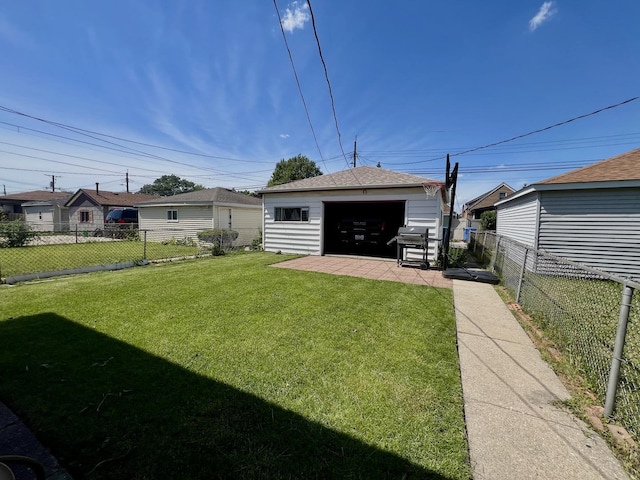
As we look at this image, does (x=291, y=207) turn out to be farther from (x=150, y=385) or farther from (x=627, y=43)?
(x=627, y=43)

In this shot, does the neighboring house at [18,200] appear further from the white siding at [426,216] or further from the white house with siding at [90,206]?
the white siding at [426,216]

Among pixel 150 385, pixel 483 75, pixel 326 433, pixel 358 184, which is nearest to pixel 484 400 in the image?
pixel 326 433

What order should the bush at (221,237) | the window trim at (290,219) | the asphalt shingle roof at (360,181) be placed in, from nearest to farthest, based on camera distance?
the asphalt shingle roof at (360,181) → the window trim at (290,219) → the bush at (221,237)

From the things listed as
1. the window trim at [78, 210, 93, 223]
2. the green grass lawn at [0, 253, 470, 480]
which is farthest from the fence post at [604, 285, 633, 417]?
the window trim at [78, 210, 93, 223]

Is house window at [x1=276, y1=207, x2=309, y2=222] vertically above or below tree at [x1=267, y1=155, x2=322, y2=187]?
below

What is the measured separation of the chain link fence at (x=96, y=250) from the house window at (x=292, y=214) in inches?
95.8

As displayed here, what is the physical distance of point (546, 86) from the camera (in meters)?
11.4

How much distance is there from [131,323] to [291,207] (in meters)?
8.04

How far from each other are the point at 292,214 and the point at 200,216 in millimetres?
8060

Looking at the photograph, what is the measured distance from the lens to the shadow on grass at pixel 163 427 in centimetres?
162

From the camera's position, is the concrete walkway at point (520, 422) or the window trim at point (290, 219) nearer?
the concrete walkway at point (520, 422)

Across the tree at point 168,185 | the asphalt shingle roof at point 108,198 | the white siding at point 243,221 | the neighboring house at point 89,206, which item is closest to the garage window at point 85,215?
the neighboring house at point 89,206

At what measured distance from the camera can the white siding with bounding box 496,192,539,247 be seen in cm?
890

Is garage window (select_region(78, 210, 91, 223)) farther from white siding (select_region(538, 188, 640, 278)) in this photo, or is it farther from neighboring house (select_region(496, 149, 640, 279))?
white siding (select_region(538, 188, 640, 278))
